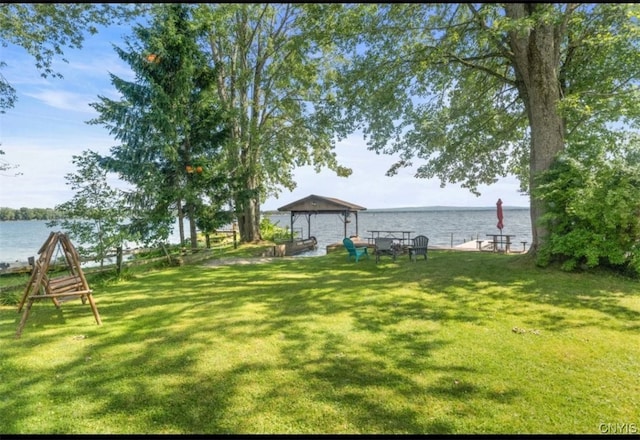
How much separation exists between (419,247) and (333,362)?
7978 millimetres

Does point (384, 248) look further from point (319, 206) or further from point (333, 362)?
point (319, 206)

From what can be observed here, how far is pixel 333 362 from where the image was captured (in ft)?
11.9

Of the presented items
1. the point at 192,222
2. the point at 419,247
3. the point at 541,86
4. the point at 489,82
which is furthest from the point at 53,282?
the point at 489,82

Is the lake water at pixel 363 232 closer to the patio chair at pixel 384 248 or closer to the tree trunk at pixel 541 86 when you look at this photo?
the patio chair at pixel 384 248

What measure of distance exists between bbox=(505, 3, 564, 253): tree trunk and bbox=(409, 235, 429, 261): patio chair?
10.6ft

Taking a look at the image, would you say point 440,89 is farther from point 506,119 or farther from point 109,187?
point 109,187

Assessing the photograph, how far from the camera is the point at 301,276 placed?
8.88 metres

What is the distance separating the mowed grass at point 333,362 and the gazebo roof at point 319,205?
41.5 feet

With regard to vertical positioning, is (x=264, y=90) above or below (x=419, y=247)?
above

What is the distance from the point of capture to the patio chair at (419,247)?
10.8 m

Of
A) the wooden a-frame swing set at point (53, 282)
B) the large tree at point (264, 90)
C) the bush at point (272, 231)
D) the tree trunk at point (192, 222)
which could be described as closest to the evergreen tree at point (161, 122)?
the tree trunk at point (192, 222)

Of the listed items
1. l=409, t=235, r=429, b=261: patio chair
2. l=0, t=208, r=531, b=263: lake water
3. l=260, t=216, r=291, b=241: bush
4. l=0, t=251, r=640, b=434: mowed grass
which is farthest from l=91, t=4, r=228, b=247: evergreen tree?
l=260, t=216, r=291, b=241: bush

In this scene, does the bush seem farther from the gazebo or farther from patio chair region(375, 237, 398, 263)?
patio chair region(375, 237, 398, 263)

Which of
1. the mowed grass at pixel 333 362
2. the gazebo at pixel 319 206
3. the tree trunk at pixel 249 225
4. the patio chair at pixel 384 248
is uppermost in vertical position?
the gazebo at pixel 319 206
